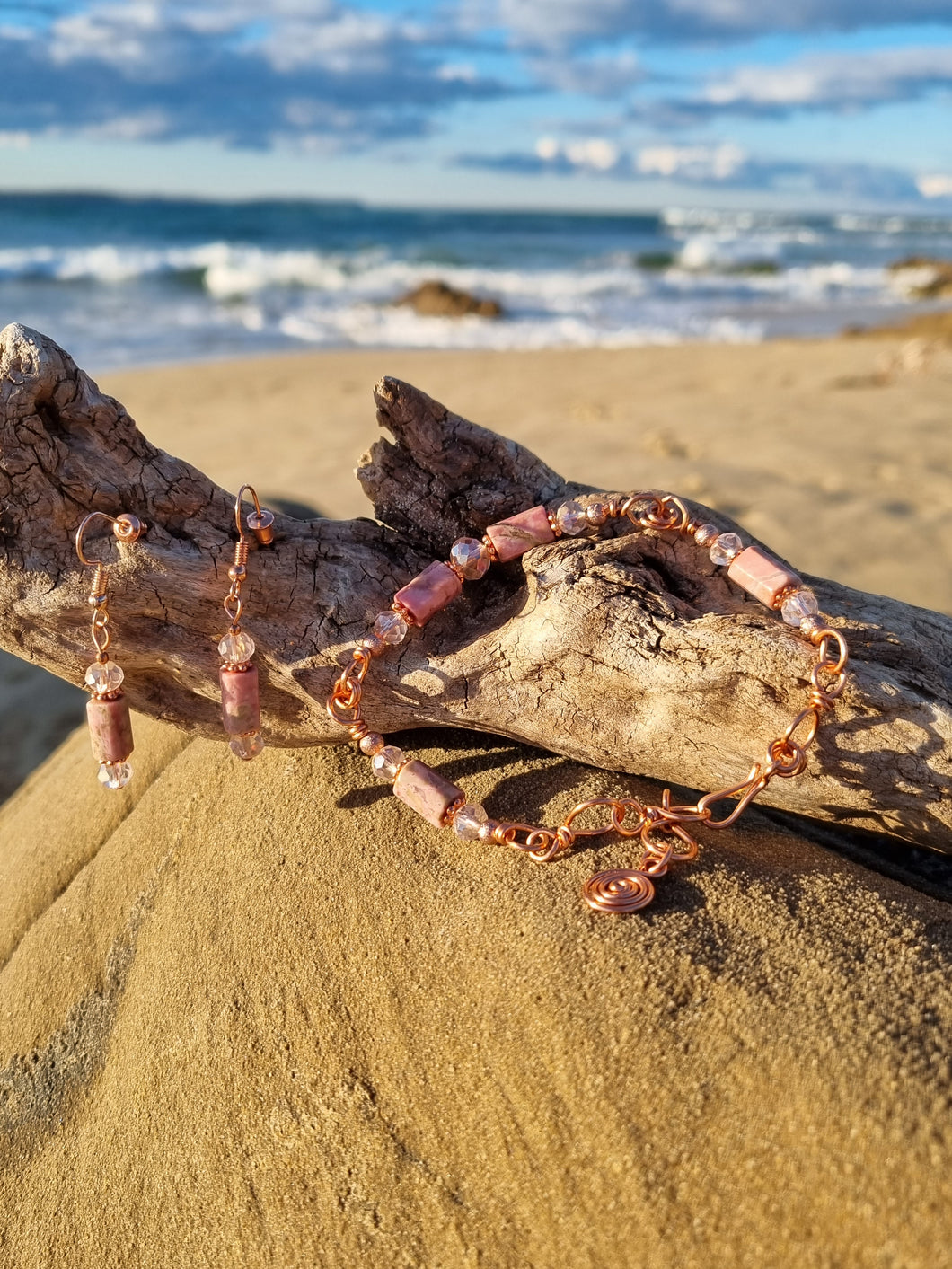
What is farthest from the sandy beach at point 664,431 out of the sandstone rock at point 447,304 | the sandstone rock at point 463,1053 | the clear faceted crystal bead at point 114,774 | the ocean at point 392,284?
the sandstone rock at point 447,304

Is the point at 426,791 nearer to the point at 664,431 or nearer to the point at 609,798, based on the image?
the point at 609,798

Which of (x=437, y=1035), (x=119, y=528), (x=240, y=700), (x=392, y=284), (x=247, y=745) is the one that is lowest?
(x=392, y=284)

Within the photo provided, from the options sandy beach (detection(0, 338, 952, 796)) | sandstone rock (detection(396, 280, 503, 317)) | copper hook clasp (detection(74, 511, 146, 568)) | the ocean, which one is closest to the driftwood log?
copper hook clasp (detection(74, 511, 146, 568))

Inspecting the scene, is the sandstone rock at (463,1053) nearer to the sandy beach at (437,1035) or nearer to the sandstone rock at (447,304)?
the sandy beach at (437,1035)

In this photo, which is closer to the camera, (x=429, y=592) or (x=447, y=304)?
(x=429, y=592)

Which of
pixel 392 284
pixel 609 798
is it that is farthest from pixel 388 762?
pixel 392 284

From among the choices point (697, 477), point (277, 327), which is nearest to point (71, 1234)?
point (697, 477)

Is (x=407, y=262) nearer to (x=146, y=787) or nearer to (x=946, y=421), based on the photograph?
(x=946, y=421)

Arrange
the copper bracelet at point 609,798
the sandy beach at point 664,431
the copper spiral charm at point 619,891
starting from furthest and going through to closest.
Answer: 1. the sandy beach at point 664,431
2. the copper bracelet at point 609,798
3. the copper spiral charm at point 619,891
